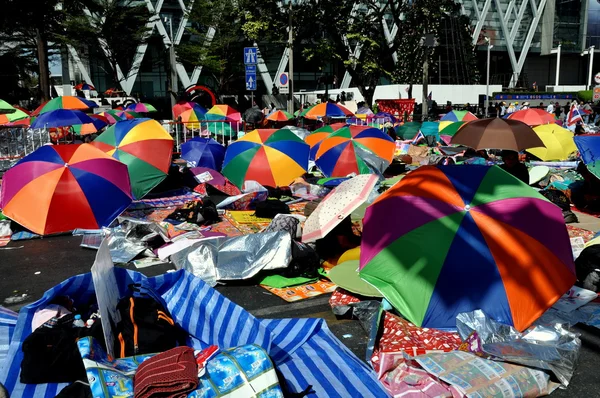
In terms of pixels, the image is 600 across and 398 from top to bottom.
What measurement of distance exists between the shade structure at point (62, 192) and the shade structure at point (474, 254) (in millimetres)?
4688

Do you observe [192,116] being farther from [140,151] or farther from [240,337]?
[240,337]

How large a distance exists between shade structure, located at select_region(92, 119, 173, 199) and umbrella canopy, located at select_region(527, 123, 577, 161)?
346 inches

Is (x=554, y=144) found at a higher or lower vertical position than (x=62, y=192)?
higher

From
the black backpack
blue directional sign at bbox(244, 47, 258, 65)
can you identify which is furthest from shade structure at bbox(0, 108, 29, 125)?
the black backpack

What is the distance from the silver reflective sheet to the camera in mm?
3793

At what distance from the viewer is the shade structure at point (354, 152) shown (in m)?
10.7

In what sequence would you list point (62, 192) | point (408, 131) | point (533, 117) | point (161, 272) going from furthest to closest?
point (408, 131), point (533, 117), point (62, 192), point (161, 272)

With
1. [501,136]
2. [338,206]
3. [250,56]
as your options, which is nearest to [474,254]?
[338,206]

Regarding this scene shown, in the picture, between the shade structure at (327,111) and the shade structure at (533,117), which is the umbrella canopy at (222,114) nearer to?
the shade structure at (327,111)

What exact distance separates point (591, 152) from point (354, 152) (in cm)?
419

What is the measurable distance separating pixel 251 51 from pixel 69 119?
7314mm

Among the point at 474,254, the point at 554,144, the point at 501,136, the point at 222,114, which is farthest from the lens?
the point at 222,114

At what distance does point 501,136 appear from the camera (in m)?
9.53

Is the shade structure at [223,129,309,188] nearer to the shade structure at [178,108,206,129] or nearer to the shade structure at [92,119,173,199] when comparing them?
the shade structure at [92,119,173,199]
